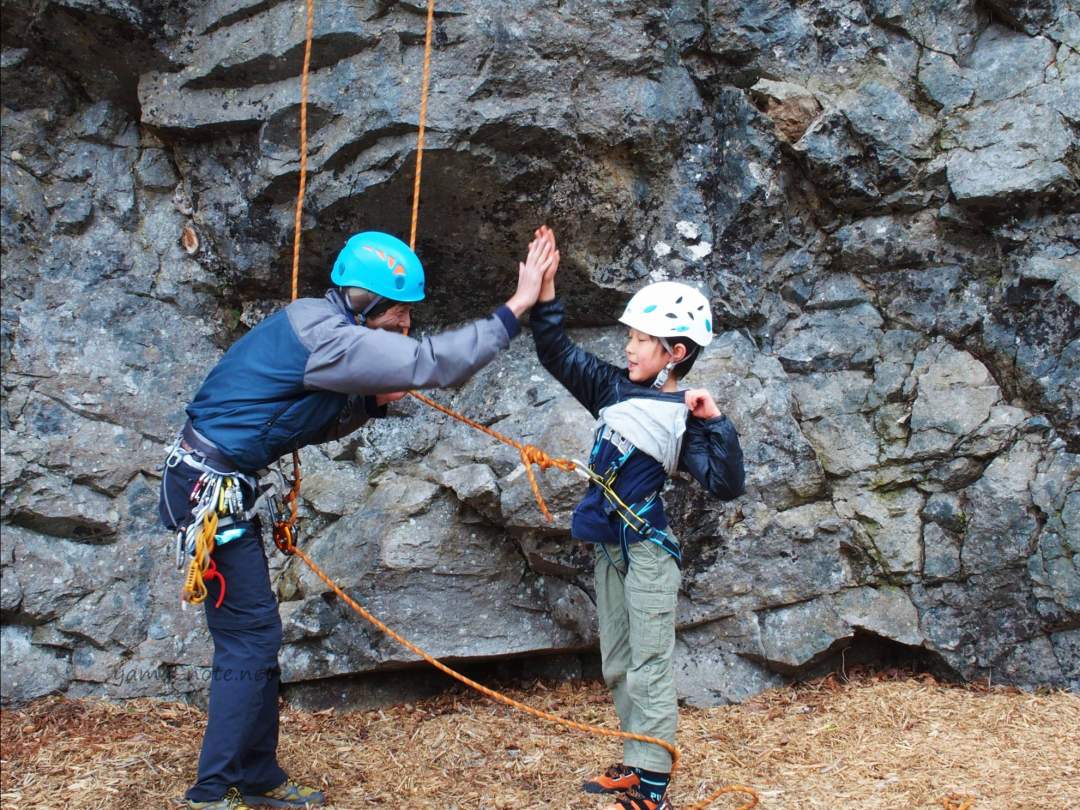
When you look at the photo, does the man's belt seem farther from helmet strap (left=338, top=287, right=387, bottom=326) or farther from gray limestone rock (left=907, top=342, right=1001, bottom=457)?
gray limestone rock (left=907, top=342, right=1001, bottom=457)

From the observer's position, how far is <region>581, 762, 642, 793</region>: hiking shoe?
12.9ft

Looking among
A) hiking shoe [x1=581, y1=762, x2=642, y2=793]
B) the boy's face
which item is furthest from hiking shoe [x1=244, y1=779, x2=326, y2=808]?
the boy's face

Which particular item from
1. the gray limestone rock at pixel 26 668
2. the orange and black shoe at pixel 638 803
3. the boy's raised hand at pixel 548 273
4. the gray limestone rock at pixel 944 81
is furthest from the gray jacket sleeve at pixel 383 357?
the gray limestone rock at pixel 944 81

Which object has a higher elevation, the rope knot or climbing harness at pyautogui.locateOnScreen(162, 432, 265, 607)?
the rope knot

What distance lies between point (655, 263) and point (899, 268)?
4.53 feet

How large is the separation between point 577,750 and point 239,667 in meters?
1.66

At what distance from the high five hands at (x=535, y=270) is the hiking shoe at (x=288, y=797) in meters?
2.24

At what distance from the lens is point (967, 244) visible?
5.14m

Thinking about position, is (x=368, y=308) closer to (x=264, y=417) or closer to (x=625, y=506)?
(x=264, y=417)

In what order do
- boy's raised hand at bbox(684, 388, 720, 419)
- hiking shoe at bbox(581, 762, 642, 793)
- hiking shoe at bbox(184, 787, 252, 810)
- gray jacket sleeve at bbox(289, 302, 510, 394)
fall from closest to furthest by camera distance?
gray jacket sleeve at bbox(289, 302, 510, 394), hiking shoe at bbox(184, 787, 252, 810), boy's raised hand at bbox(684, 388, 720, 419), hiking shoe at bbox(581, 762, 642, 793)

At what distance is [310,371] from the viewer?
3.50 metres

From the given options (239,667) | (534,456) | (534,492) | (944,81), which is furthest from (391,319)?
(944,81)

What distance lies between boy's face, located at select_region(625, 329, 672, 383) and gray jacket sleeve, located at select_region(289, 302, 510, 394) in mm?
627

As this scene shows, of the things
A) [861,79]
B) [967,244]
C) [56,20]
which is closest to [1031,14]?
[861,79]
